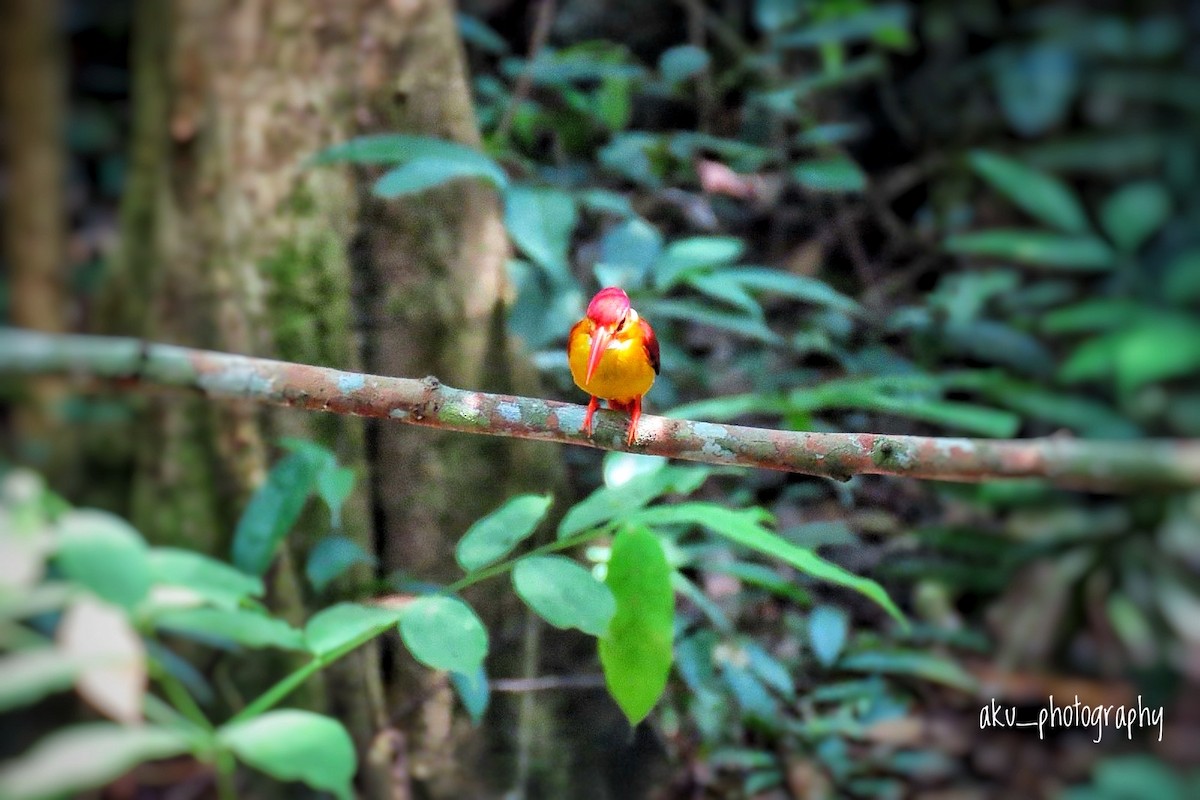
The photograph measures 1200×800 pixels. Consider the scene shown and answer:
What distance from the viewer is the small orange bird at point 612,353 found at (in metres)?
0.96

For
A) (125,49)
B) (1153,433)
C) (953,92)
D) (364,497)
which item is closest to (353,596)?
(364,497)

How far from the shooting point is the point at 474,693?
1.02m

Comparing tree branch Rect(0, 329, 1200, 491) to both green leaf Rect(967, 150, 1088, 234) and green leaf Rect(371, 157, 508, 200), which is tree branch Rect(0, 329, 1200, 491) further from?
green leaf Rect(967, 150, 1088, 234)

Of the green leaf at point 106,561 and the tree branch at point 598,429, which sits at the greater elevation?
the tree branch at point 598,429

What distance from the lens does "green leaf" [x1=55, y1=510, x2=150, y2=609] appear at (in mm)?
750

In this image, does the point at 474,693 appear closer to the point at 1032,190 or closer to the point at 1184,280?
the point at 1032,190

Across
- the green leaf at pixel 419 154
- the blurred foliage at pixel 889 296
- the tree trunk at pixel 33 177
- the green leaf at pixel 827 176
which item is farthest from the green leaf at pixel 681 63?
the tree trunk at pixel 33 177

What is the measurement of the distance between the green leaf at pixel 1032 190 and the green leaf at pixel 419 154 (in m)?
1.60

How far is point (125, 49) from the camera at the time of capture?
3.47m

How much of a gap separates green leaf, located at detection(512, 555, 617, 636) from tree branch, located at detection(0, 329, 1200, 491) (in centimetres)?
13

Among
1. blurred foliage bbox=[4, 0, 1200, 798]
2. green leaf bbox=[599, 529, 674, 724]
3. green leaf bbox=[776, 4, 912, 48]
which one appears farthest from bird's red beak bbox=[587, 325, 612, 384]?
Result: green leaf bbox=[776, 4, 912, 48]

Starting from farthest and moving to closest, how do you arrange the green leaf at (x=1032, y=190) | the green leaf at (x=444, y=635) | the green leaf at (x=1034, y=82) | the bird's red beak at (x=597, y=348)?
1. the green leaf at (x=1034, y=82)
2. the green leaf at (x=1032, y=190)
3. the bird's red beak at (x=597, y=348)
4. the green leaf at (x=444, y=635)

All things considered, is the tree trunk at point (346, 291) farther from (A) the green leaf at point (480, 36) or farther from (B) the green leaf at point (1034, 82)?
(B) the green leaf at point (1034, 82)

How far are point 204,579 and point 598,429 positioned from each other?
39cm
